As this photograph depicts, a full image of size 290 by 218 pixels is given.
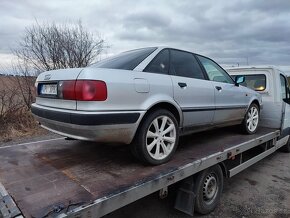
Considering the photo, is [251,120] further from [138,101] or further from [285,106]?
[138,101]

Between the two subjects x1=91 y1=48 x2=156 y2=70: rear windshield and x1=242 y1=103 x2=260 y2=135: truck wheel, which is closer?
x1=91 y1=48 x2=156 y2=70: rear windshield

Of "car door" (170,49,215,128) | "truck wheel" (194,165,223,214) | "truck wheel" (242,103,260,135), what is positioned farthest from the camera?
"truck wheel" (242,103,260,135)

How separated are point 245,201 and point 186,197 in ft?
3.91

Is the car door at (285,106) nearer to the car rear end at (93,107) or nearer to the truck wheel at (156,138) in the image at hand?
the truck wheel at (156,138)

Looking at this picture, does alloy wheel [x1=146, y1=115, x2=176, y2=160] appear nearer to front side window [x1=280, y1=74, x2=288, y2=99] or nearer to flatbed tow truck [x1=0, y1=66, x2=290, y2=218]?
flatbed tow truck [x1=0, y1=66, x2=290, y2=218]

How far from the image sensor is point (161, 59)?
10.5 ft

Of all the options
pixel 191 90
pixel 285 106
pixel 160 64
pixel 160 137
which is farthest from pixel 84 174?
pixel 285 106

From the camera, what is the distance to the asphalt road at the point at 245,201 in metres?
3.31

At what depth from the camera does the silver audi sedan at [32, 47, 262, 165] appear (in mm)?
2451

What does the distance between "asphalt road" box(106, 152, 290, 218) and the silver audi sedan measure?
86cm

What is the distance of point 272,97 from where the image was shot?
5.57m

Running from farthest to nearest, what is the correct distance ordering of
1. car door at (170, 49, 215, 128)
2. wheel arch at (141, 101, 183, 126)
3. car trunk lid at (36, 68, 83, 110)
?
car door at (170, 49, 215, 128)
wheel arch at (141, 101, 183, 126)
car trunk lid at (36, 68, 83, 110)

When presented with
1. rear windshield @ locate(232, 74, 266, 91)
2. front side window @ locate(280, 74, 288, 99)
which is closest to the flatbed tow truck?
rear windshield @ locate(232, 74, 266, 91)

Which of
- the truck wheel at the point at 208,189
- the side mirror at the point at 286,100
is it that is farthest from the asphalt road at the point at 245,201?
the side mirror at the point at 286,100
